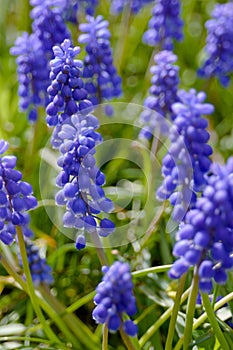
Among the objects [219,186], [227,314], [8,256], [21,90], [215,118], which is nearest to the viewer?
[219,186]

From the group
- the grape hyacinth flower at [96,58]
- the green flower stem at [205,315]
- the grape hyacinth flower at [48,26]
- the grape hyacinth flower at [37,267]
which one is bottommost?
the green flower stem at [205,315]

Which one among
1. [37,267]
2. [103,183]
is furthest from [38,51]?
[103,183]

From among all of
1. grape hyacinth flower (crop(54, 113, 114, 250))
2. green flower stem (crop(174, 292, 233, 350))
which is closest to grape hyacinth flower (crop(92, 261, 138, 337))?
grape hyacinth flower (crop(54, 113, 114, 250))

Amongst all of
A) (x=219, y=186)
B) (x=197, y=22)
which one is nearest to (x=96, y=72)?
(x=219, y=186)

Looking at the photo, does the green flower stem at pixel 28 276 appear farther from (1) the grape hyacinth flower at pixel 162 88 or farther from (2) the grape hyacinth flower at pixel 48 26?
(2) the grape hyacinth flower at pixel 48 26

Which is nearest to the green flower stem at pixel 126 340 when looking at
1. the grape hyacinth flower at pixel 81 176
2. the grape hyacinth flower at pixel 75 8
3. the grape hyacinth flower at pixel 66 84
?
the grape hyacinth flower at pixel 81 176

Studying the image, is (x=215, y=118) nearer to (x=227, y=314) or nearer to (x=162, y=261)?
(x=162, y=261)
